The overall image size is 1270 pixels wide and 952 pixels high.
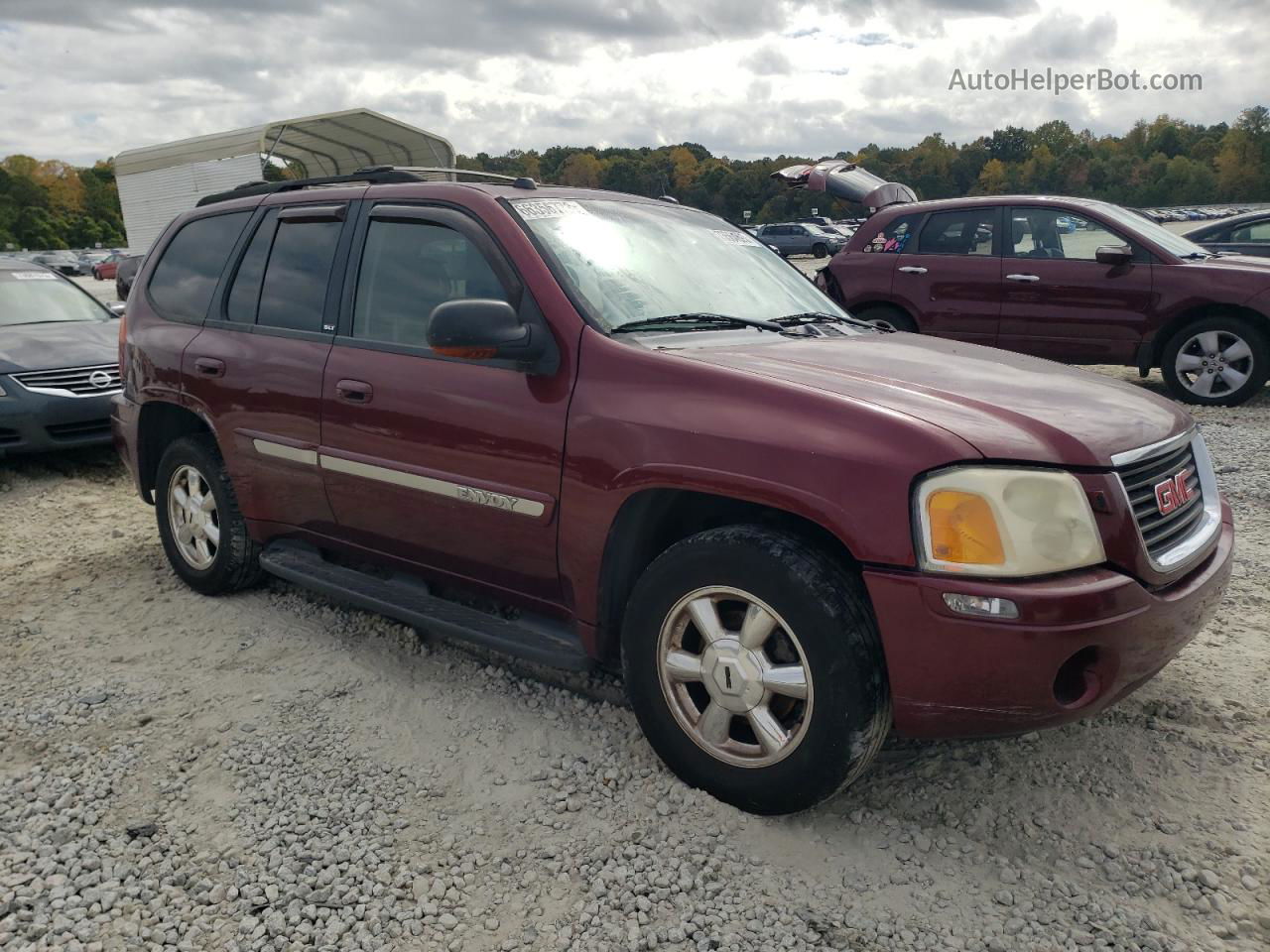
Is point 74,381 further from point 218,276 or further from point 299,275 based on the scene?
point 299,275

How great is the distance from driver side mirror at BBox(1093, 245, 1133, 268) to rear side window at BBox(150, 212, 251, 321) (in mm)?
6714

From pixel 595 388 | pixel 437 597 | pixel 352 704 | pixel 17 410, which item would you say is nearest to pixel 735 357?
pixel 595 388

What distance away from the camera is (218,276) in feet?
14.0

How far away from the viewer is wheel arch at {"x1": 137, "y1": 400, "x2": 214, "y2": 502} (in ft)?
15.0

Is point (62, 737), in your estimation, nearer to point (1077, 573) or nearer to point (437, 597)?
point (437, 597)

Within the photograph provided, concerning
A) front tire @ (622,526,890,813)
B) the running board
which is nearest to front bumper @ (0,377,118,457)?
the running board

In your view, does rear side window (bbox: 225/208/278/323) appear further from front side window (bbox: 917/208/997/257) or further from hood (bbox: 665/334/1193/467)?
front side window (bbox: 917/208/997/257)

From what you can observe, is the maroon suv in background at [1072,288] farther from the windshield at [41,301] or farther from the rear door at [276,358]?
the windshield at [41,301]

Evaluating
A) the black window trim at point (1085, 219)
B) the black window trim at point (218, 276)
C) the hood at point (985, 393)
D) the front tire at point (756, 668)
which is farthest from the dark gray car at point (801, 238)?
the front tire at point (756, 668)

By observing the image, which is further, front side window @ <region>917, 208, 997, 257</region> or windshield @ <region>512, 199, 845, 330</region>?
front side window @ <region>917, 208, 997, 257</region>

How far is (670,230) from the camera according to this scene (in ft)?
12.2

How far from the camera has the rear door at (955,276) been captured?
8.60m

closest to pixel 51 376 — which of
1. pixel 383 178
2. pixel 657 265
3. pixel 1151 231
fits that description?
pixel 383 178

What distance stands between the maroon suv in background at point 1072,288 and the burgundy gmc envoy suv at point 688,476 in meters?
5.09
